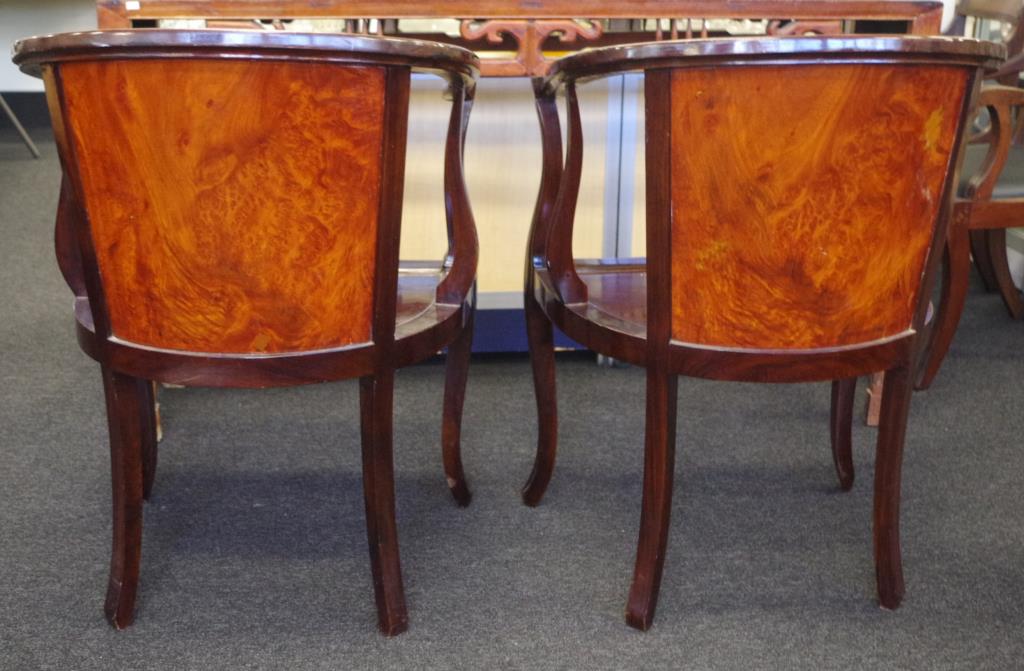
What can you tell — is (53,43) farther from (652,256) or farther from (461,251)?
(652,256)

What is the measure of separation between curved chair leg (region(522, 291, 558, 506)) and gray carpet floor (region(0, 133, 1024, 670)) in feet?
0.14

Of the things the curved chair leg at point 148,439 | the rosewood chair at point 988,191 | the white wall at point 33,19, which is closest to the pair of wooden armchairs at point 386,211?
the curved chair leg at point 148,439

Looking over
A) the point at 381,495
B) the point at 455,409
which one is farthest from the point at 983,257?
the point at 381,495

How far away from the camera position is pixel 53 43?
0.97 meters

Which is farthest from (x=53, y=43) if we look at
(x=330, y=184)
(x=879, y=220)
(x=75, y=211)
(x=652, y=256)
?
(x=879, y=220)

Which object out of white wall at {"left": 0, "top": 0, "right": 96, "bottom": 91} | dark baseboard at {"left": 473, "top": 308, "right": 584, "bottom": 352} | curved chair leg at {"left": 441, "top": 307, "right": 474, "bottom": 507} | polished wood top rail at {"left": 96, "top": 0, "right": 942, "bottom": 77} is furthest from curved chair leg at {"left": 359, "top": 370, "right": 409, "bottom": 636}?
white wall at {"left": 0, "top": 0, "right": 96, "bottom": 91}

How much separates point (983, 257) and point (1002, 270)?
0.55 ft

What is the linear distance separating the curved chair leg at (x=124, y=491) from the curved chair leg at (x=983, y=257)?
2326mm

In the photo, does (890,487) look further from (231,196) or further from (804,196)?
(231,196)

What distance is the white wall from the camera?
5.35 meters

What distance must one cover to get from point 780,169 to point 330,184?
0.49 m

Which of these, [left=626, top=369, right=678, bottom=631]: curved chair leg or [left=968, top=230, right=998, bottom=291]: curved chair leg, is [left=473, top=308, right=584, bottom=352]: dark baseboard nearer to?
[left=626, top=369, right=678, bottom=631]: curved chair leg

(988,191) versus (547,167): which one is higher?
(547,167)

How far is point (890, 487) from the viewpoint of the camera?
4.14 ft
